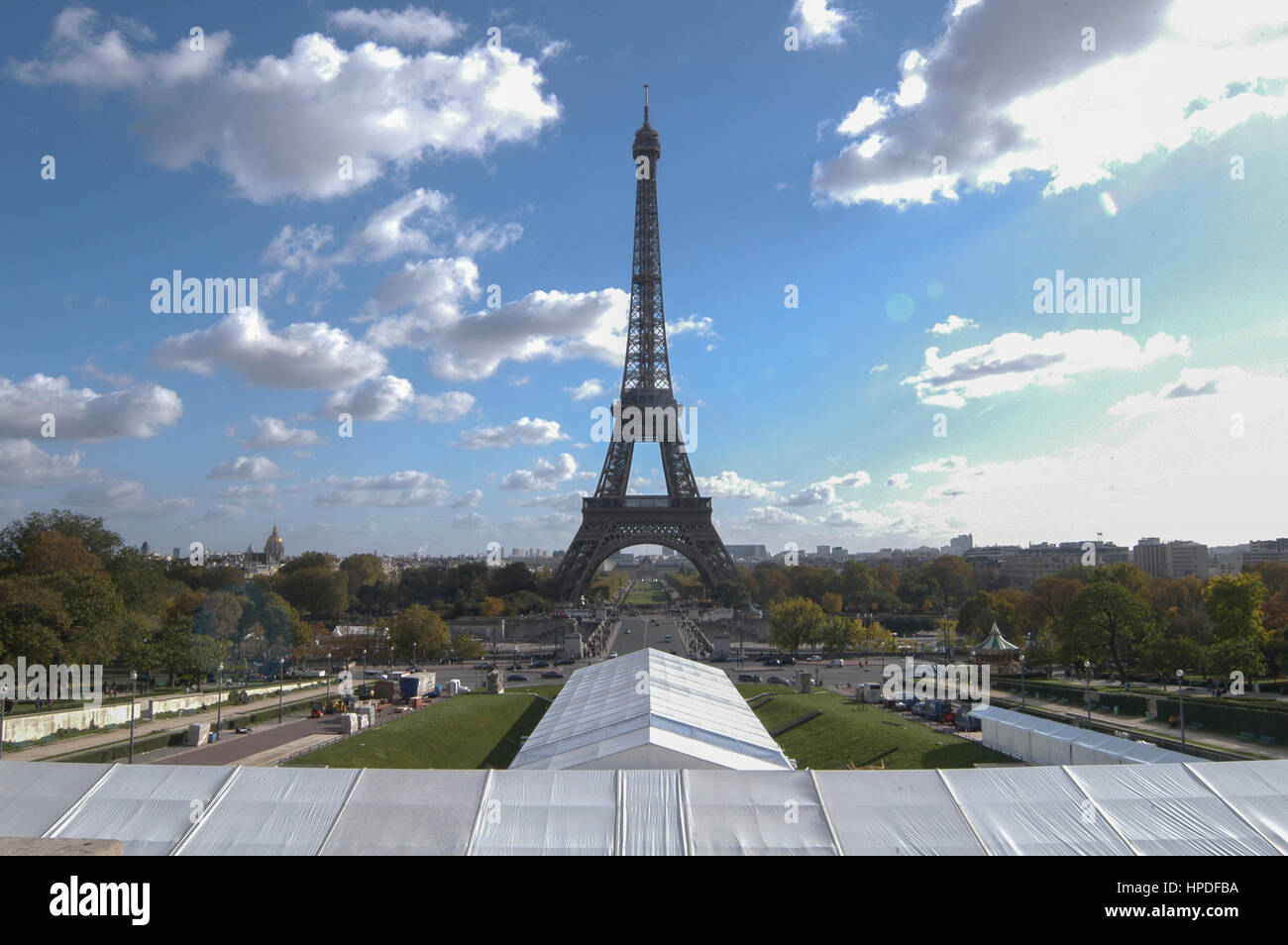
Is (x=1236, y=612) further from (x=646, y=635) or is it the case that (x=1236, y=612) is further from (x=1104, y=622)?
(x=646, y=635)

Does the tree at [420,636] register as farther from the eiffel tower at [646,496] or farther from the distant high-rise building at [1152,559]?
the distant high-rise building at [1152,559]

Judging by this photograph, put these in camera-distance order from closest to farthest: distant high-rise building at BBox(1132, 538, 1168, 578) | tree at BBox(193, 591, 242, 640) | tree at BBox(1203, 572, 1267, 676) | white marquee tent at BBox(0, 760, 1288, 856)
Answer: white marquee tent at BBox(0, 760, 1288, 856) < tree at BBox(1203, 572, 1267, 676) < tree at BBox(193, 591, 242, 640) < distant high-rise building at BBox(1132, 538, 1168, 578)

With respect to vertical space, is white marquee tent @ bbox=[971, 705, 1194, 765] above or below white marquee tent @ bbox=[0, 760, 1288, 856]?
below

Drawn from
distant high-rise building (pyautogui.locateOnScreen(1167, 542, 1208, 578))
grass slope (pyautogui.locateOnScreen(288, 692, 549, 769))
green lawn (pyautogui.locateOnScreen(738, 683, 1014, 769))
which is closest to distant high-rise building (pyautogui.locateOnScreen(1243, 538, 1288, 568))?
distant high-rise building (pyautogui.locateOnScreen(1167, 542, 1208, 578))

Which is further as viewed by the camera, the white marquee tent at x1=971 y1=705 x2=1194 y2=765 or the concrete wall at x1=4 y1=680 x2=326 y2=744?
the concrete wall at x1=4 y1=680 x2=326 y2=744

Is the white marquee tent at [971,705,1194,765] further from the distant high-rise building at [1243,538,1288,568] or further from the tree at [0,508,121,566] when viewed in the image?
the distant high-rise building at [1243,538,1288,568]

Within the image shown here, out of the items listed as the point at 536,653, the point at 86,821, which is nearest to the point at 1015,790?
the point at 86,821

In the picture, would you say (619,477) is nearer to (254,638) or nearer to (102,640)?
(254,638)
